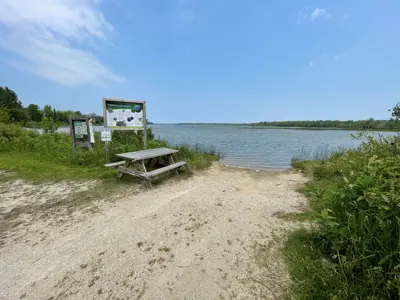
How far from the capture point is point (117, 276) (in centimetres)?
175

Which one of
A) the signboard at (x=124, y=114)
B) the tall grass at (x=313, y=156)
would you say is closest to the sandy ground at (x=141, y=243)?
the signboard at (x=124, y=114)

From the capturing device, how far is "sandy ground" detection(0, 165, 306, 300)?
1.64m

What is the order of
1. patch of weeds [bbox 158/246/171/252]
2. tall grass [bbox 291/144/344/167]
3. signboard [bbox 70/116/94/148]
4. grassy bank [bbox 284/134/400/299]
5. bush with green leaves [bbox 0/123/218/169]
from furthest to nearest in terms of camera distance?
tall grass [bbox 291/144/344/167] < signboard [bbox 70/116/94/148] < bush with green leaves [bbox 0/123/218/169] < patch of weeds [bbox 158/246/171/252] < grassy bank [bbox 284/134/400/299]

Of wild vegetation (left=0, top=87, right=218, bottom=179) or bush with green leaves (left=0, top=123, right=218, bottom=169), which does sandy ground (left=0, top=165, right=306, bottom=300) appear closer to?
wild vegetation (left=0, top=87, right=218, bottom=179)

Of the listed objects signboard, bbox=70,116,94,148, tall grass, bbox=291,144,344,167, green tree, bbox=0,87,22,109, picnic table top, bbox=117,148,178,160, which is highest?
green tree, bbox=0,87,22,109

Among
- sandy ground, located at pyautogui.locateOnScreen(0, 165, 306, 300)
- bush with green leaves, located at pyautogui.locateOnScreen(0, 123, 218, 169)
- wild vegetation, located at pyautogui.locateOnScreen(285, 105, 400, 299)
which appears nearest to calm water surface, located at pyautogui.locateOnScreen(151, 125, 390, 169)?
wild vegetation, located at pyautogui.locateOnScreen(285, 105, 400, 299)

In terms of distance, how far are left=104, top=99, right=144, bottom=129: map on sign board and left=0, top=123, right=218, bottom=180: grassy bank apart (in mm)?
887

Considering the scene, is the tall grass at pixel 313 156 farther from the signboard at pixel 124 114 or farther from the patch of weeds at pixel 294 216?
the signboard at pixel 124 114

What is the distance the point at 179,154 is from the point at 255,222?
178 inches

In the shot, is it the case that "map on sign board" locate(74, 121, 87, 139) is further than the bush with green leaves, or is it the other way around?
"map on sign board" locate(74, 121, 87, 139)

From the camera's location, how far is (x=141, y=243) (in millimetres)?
2246

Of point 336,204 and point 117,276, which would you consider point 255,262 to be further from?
point 117,276

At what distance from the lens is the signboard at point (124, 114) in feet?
18.4

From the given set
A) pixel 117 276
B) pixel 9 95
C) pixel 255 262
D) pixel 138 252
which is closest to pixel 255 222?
pixel 255 262
